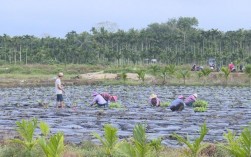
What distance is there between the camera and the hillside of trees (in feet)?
258

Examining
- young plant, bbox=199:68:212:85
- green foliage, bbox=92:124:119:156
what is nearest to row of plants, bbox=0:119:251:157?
green foliage, bbox=92:124:119:156

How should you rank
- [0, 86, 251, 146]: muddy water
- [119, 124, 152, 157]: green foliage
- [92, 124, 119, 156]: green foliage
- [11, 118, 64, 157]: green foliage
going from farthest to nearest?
[0, 86, 251, 146]: muddy water < [92, 124, 119, 156]: green foliage < [11, 118, 64, 157]: green foliage < [119, 124, 152, 157]: green foliage

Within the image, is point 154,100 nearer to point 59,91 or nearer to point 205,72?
point 59,91

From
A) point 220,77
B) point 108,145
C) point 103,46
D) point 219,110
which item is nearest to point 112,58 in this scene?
point 103,46

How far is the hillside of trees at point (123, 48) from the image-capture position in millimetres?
78750

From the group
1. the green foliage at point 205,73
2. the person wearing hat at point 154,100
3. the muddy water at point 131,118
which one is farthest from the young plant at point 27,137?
the green foliage at point 205,73

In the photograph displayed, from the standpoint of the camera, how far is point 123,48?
88.0m

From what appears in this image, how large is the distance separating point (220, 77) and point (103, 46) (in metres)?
46.7

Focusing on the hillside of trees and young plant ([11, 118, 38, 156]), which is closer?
young plant ([11, 118, 38, 156])

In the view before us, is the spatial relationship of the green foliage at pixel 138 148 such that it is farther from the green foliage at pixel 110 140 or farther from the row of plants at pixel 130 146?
the green foliage at pixel 110 140

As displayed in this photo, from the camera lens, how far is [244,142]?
28.5 ft

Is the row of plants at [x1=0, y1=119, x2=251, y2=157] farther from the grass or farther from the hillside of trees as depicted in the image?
the hillside of trees

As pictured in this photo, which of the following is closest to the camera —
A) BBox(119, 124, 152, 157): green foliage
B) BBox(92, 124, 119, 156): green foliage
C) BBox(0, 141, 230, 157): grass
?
BBox(119, 124, 152, 157): green foliage

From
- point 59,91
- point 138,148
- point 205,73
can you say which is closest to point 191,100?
point 59,91
